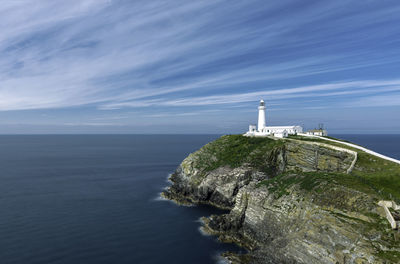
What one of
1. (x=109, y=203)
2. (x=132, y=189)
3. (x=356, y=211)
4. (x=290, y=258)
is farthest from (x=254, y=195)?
(x=132, y=189)

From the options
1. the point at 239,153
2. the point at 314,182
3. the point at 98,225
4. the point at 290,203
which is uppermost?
the point at 239,153

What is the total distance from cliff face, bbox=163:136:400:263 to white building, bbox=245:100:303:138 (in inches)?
473

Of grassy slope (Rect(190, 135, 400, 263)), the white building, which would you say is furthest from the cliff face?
the white building

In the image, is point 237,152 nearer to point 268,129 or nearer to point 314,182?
point 268,129

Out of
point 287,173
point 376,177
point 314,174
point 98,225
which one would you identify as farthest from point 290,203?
point 98,225

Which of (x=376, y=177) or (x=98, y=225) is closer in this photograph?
(x=376, y=177)

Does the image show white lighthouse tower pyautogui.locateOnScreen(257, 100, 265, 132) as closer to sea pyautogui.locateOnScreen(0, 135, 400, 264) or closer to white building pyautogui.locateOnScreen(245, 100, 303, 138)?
white building pyautogui.locateOnScreen(245, 100, 303, 138)

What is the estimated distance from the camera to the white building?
76688 millimetres

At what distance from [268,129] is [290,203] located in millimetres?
49060

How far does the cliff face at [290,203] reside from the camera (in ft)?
87.8

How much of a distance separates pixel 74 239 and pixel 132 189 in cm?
3176

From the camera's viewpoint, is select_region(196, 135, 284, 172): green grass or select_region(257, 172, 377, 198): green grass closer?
select_region(257, 172, 377, 198): green grass

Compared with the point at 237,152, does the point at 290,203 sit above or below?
below

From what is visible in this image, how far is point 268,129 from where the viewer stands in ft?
271
